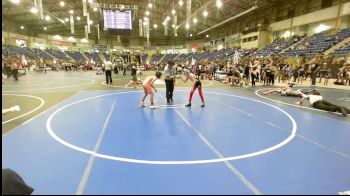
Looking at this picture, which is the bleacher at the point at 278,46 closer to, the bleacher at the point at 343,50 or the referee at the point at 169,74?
the bleacher at the point at 343,50

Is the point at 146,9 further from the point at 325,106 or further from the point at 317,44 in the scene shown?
the point at 325,106

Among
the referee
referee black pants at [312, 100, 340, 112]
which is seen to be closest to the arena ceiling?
the referee

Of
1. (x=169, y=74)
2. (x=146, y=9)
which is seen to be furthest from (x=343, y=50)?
(x=146, y=9)

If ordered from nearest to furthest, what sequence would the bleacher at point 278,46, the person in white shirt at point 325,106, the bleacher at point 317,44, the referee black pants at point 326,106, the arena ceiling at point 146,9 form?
the person in white shirt at point 325,106 → the referee black pants at point 326,106 → the bleacher at point 317,44 → the bleacher at point 278,46 → the arena ceiling at point 146,9

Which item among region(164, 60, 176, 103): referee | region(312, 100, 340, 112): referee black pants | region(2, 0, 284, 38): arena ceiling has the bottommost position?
region(312, 100, 340, 112): referee black pants

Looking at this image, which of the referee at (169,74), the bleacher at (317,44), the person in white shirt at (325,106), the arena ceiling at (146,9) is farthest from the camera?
the arena ceiling at (146,9)

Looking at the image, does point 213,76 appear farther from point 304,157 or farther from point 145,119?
point 304,157

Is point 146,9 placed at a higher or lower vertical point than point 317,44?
higher

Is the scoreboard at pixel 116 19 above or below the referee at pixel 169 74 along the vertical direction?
above

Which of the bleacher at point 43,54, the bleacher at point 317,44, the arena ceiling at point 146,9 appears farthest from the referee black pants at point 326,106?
the bleacher at point 43,54

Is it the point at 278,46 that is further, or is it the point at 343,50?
the point at 278,46

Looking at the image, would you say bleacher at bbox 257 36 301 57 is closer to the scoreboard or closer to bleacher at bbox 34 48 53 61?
the scoreboard

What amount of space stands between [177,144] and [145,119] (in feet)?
7.15

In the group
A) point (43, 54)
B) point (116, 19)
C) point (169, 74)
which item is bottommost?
point (169, 74)
